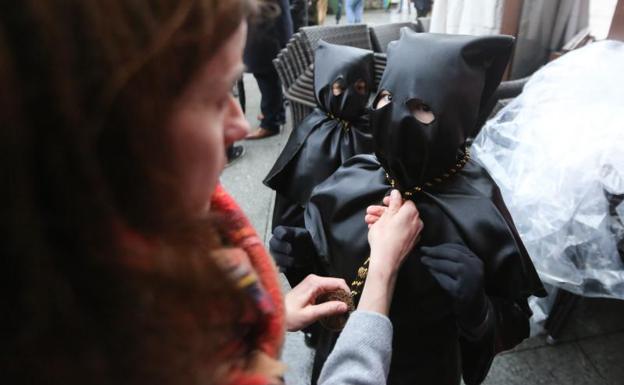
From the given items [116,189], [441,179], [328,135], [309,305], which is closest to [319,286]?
[309,305]

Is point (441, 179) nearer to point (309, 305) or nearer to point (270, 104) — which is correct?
point (309, 305)

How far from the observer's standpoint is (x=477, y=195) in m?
1.03

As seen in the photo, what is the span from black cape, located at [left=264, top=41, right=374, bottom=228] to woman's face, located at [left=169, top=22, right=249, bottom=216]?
120 centimetres

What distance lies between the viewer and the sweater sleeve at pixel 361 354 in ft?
2.31

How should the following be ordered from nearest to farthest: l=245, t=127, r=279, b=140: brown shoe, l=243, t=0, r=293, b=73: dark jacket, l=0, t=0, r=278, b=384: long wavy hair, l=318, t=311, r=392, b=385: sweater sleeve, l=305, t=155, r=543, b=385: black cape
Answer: l=0, t=0, r=278, b=384: long wavy hair < l=318, t=311, r=392, b=385: sweater sleeve < l=305, t=155, r=543, b=385: black cape < l=243, t=0, r=293, b=73: dark jacket < l=245, t=127, r=279, b=140: brown shoe

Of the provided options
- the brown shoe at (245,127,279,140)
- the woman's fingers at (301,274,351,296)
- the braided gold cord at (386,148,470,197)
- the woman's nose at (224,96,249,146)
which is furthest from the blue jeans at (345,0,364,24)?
the woman's nose at (224,96,249,146)

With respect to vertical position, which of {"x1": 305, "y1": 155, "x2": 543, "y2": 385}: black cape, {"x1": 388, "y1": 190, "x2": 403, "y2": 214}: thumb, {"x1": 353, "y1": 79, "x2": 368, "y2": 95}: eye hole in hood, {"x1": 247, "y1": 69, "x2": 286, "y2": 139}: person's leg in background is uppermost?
{"x1": 353, "y1": 79, "x2": 368, "y2": 95}: eye hole in hood

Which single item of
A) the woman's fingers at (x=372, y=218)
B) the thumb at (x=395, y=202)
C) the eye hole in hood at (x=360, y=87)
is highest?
the eye hole in hood at (x=360, y=87)

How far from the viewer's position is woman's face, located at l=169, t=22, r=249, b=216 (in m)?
0.38

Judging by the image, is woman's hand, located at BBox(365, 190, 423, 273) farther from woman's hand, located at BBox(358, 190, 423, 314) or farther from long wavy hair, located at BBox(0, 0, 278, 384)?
long wavy hair, located at BBox(0, 0, 278, 384)

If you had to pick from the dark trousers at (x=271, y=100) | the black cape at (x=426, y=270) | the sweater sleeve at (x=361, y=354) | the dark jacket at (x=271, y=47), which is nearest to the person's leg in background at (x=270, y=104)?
the dark trousers at (x=271, y=100)

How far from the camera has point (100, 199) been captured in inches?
12.8

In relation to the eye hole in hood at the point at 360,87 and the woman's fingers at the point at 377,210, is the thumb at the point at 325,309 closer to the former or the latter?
the woman's fingers at the point at 377,210

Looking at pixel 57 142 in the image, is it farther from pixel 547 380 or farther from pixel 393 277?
pixel 547 380
